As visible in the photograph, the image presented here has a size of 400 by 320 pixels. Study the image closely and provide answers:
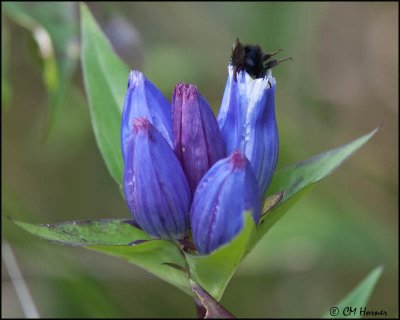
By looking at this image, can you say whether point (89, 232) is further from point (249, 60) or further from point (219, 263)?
point (249, 60)

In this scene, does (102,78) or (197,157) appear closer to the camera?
(197,157)

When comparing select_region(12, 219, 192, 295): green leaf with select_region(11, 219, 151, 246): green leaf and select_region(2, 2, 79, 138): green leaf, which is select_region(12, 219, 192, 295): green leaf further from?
select_region(2, 2, 79, 138): green leaf

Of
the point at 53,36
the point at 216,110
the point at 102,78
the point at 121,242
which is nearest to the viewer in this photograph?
the point at 121,242

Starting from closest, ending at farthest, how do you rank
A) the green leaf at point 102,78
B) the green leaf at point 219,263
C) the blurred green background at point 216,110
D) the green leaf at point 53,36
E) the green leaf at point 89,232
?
the green leaf at point 219,263 → the green leaf at point 89,232 → the green leaf at point 102,78 → the green leaf at point 53,36 → the blurred green background at point 216,110

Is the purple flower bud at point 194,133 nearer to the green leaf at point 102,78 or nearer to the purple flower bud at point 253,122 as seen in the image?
the purple flower bud at point 253,122

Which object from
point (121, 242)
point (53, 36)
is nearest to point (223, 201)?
point (121, 242)

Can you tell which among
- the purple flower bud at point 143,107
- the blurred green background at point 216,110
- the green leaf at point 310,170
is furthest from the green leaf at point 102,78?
the blurred green background at point 216,110

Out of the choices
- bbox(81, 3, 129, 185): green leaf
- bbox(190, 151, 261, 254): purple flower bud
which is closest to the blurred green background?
bbox(81, 3, 129, 185): green leaf
